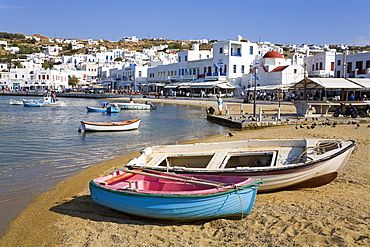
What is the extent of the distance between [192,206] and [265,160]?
3868 mm

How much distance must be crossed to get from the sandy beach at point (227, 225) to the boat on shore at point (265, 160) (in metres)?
0.42

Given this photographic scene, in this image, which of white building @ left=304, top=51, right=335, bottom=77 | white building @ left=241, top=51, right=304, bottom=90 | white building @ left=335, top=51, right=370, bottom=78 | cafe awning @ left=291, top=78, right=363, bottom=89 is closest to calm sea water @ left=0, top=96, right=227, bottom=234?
cafe awning @ left=291, top=78, right=363, bottom=89

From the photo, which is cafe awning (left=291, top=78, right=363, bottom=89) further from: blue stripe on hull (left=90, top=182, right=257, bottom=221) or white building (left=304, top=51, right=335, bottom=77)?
white building (left=304, top=51, right=335, bottom=77)

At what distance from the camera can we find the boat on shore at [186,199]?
6434 millimetres

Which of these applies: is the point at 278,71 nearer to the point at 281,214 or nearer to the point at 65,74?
the point at 281,214

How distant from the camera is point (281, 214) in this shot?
22.5ft

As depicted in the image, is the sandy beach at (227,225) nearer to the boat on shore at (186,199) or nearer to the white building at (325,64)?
the boat on shore at (186,199)

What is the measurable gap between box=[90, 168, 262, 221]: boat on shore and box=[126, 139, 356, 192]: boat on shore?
1.22 m

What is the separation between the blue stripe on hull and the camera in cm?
645

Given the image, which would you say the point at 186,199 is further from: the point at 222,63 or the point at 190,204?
the point at 222,63

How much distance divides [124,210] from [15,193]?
4113mm

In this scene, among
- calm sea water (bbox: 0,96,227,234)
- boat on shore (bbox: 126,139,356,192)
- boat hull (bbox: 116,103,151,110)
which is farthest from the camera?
boat hull (bbox: 116,103,151,110)

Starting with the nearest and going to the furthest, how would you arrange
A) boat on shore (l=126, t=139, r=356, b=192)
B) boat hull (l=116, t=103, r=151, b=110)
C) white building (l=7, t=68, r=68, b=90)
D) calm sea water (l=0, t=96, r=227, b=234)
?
boat on shore (l=126, t=139, r=356, b=192), calm sea water (l=0, t=96, r=227, b=234), boat hull (l=116, t=103, r=151, b=110), white building (l=7, t=68, r=68, b=90)

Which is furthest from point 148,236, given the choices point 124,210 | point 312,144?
point 312,144
